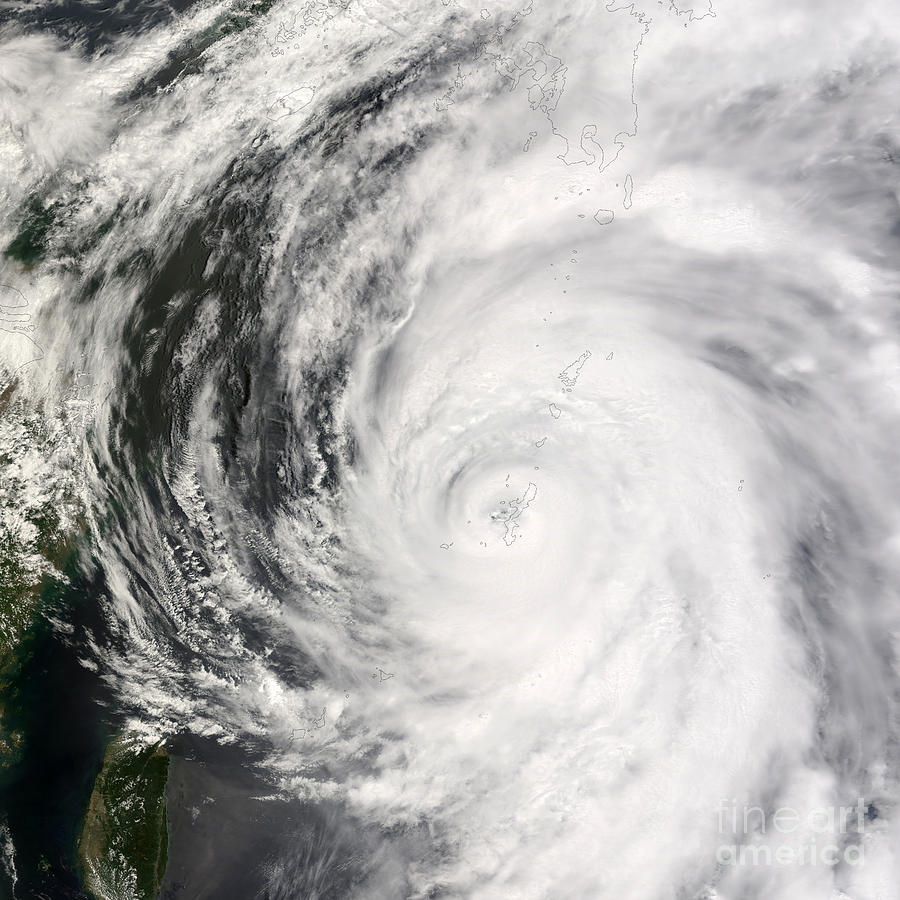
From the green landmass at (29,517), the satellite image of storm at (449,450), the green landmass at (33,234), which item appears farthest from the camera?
the green landmass at (33,234)

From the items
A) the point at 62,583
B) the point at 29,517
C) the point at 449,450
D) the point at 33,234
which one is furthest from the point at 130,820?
the point at 33,234

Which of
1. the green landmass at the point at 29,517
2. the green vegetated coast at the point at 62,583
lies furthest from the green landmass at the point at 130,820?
the green landmass at the point at 29,517

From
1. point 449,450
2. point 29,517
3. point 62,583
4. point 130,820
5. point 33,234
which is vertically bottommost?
point 130,820

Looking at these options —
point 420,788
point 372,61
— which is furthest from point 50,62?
point 420,788

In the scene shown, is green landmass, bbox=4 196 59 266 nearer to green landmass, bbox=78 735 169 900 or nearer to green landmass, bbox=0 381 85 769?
green landmass, bbox=0 381 85 769

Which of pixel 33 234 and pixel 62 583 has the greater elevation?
A: pixel 33 234

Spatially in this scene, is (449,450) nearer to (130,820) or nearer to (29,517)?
(29,517)

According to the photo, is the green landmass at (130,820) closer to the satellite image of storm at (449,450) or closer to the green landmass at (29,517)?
the satellite image of storm at (449,450)

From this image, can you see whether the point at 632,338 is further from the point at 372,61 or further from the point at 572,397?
the point at 372,61

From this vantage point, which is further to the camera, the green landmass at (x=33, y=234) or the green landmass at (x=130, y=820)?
the green landmass at (x=33, y=234)
